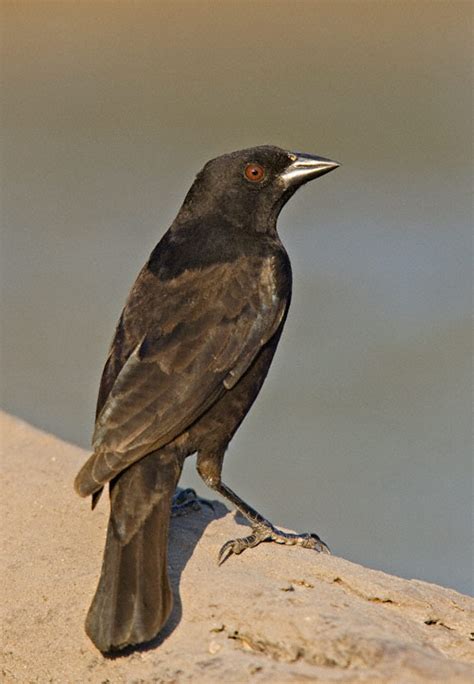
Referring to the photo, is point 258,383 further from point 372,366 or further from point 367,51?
point 367,51

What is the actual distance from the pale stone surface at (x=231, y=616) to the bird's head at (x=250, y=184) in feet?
4.46

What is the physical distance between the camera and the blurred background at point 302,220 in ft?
33.9

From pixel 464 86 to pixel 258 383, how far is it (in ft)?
40.9

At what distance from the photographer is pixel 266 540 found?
18.8 ft

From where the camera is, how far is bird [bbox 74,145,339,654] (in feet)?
16.5

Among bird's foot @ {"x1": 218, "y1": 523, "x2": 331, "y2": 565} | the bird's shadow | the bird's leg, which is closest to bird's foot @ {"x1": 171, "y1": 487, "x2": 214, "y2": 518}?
the bird's shadow

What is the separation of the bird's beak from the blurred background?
3.51 m

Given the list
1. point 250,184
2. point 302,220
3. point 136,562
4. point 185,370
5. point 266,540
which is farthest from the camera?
point 302,220

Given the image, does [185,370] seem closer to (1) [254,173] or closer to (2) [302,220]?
(1) [254,173]

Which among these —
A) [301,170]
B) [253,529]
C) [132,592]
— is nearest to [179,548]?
[253,529]

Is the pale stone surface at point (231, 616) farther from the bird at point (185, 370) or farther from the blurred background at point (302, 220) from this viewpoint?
the blurred background at point (302, 220)

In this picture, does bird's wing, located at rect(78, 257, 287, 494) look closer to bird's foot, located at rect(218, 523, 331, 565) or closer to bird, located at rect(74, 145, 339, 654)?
bird, located at rect(74, 145, 339, 654)

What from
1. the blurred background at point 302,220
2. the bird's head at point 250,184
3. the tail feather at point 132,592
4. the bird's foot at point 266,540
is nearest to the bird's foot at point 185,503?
the bird's foot at point 266,540

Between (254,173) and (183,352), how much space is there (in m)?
1.15
